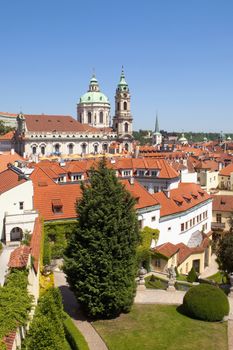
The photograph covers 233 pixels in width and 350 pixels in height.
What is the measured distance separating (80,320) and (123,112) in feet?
406

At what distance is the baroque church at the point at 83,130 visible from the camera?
117m

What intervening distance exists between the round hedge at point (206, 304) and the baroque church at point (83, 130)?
73.3 metres

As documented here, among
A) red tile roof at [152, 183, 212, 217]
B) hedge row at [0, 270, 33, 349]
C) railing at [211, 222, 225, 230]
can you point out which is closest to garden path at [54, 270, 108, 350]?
hedge row at [0, 270, 33, 349]

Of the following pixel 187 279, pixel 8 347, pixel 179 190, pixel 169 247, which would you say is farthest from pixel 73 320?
pixel 179 190

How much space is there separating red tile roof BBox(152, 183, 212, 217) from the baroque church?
47586mm

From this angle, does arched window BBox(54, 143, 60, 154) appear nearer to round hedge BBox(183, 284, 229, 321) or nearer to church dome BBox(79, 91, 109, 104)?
A: church dome BBox(79, 91, 109, 104)

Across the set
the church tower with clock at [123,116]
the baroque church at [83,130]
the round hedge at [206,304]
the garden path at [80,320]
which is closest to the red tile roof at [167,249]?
the garden path at [80,320]

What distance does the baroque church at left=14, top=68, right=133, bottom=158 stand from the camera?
384ft

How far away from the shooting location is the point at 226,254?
32969mm

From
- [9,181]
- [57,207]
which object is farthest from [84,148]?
[57,207]

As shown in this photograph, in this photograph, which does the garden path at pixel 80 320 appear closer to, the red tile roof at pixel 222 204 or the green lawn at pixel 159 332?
the green lawn at pixel 159 332

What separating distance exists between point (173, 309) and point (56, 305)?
9.92 metres

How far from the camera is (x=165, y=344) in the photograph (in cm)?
2283

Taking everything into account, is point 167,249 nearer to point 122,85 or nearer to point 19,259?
point 19,259
